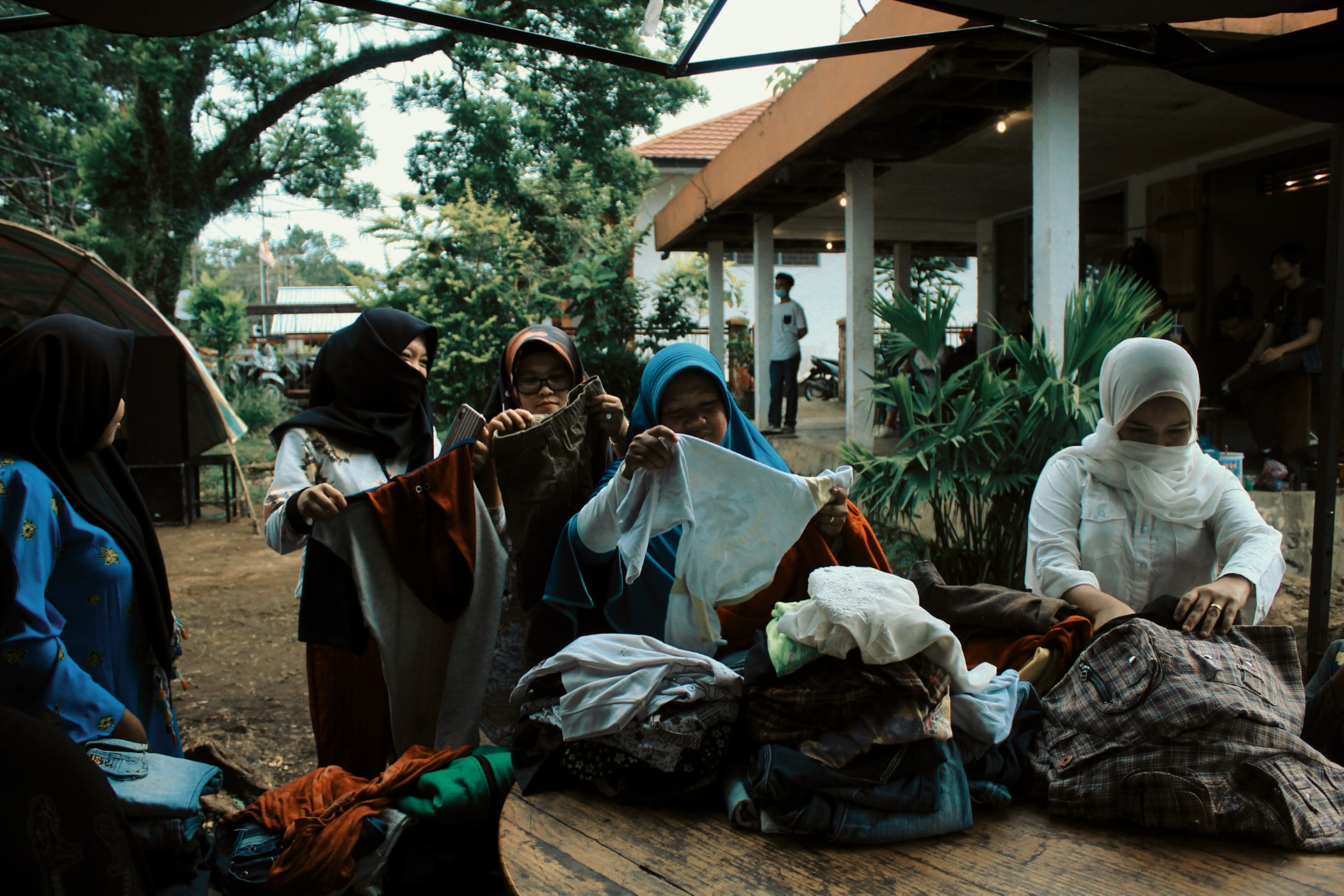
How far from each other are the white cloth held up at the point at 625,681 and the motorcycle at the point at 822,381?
1701cm

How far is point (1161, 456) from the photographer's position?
6.97 ft

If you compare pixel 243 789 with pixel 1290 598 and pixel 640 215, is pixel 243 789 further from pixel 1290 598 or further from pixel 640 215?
pixel 640 215

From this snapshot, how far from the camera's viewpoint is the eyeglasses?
2.51m

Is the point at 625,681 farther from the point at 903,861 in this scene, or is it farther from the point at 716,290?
the point at 716,290

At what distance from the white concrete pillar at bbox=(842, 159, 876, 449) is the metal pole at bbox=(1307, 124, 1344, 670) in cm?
517

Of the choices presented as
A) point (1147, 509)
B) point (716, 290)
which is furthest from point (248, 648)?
point (716, 290)

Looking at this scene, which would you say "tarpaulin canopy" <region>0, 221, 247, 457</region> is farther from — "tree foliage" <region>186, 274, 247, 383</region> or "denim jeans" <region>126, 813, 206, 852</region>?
"tree foliage" <region>186, 274, 247, 383</region>

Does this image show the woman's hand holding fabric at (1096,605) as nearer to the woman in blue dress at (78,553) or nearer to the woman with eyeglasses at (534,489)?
the woman with eyeglasses at (534,489)

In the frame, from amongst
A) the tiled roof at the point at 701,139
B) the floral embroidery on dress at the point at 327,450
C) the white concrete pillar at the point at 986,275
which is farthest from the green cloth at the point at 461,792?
the tiled roof at the point at 701,139

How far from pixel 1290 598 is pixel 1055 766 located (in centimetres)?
326

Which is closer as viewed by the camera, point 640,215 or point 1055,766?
point 1055,766

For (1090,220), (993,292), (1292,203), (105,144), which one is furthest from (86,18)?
(105,144)

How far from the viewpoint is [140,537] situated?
7.31 ft

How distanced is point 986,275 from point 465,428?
1090cm
